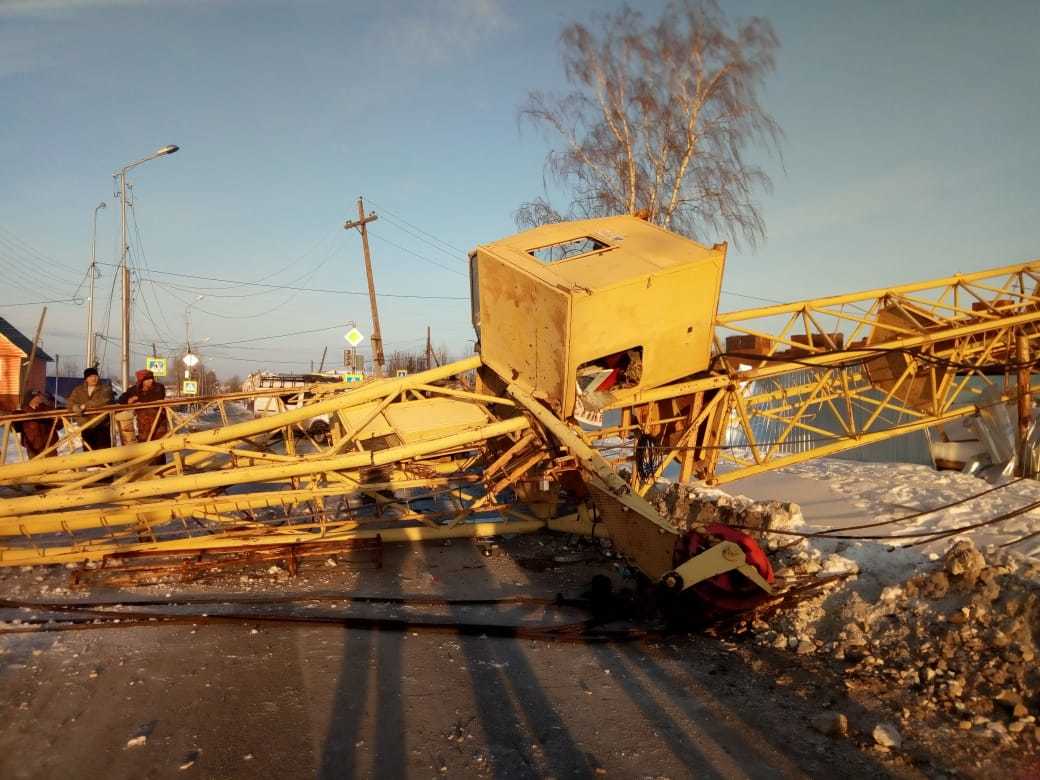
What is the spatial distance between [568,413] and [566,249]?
1965 mm

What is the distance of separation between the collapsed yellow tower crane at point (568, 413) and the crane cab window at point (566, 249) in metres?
0.02


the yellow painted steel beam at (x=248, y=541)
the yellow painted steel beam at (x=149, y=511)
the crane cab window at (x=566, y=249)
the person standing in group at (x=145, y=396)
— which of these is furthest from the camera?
the person standing in group at (x=145, y=396)

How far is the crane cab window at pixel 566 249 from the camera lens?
7578 mm

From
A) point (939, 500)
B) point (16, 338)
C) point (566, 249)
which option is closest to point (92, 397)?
point (566, 249)

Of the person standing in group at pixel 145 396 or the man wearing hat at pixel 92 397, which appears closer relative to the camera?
the person standing in group at pixel 145 396

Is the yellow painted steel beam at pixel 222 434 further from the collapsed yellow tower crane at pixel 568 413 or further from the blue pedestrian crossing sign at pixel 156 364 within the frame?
the blue pedestrian crossing sign at pixel 156 364

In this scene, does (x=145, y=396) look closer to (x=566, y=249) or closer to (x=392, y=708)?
(x=566, y=249)

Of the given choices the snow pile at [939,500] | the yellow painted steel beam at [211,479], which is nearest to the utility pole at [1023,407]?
the snow pile at [939,500]

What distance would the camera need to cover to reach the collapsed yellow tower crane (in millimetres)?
6516

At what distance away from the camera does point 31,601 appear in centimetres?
654

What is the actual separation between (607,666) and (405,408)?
4.94 meters

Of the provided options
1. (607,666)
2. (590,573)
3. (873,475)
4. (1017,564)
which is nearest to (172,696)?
(607,666)

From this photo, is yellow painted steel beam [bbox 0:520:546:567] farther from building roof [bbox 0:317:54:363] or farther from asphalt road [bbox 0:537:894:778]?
building roof [bbox 0:317:54:363]

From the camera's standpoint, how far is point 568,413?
6988 mm
